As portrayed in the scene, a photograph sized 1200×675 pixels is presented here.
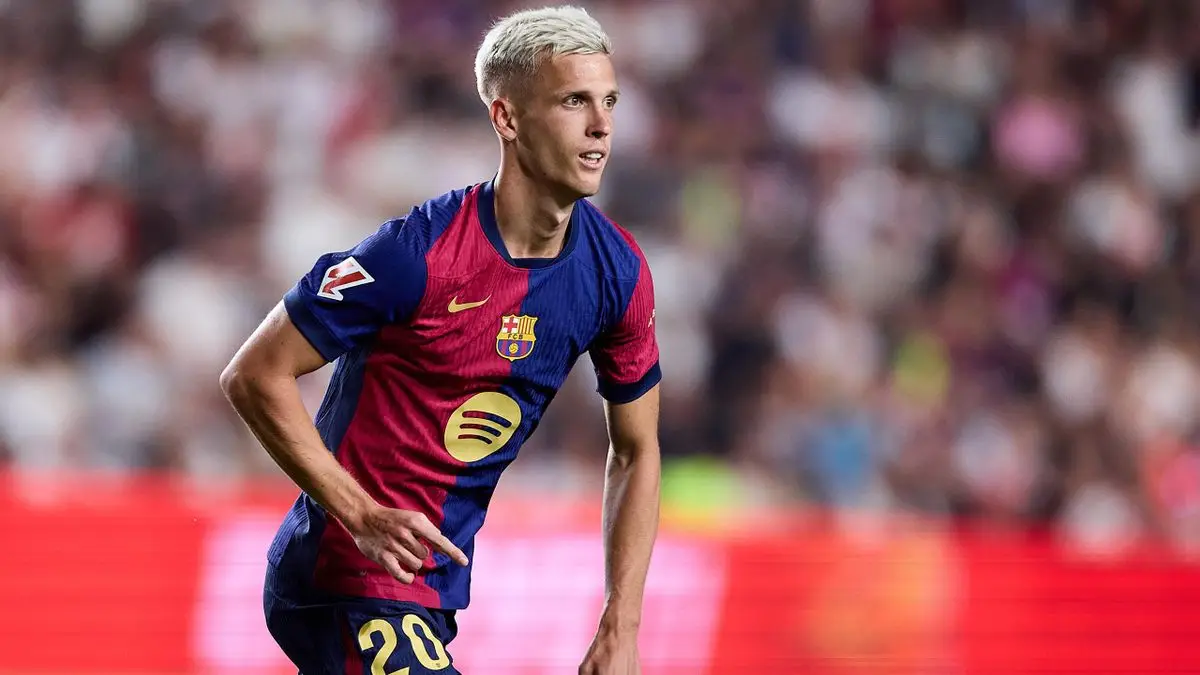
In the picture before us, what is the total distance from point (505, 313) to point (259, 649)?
14.9 feet

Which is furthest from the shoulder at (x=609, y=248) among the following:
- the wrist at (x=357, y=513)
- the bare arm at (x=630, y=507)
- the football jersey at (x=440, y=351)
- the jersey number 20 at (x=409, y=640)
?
the jersey number 20 at (x=409, y=640)

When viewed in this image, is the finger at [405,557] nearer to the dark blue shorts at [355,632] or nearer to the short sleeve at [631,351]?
the dark blue shorts at [355,632]

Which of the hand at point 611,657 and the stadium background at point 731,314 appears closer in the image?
the hand at point 611,657

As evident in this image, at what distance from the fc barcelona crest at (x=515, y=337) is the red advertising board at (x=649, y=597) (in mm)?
4186

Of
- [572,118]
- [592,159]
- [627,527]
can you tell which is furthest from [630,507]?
[572,118]

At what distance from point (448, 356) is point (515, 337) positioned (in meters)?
0.19

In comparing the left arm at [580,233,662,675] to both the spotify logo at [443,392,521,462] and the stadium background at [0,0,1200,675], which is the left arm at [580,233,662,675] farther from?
the stadium background at [0,0,1200,675]

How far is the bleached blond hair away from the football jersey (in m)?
0.31

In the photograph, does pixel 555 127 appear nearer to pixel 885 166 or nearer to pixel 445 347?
pixel 445 347

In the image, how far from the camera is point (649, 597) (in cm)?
839

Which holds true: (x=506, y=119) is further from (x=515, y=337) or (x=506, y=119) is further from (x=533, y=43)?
(x=515, y=337)

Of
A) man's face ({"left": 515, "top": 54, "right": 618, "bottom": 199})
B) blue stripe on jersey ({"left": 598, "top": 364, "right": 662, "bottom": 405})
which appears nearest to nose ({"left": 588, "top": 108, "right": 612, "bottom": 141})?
man's face ({"left": 515, "top": 54, "right": 618, "bottom": 199})

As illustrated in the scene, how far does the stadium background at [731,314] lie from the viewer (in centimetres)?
839

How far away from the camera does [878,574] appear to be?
27.8 feet
